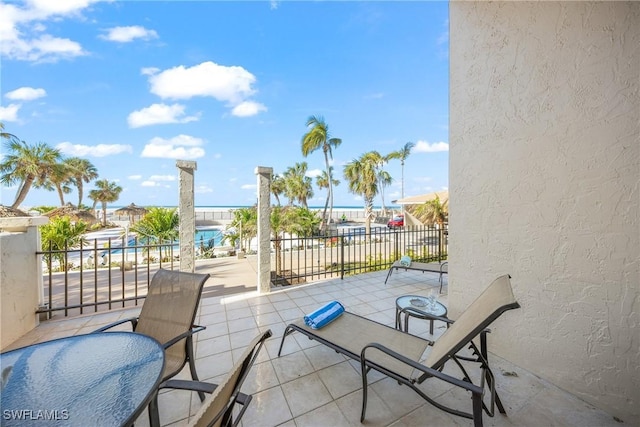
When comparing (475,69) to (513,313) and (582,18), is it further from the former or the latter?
(513,313)

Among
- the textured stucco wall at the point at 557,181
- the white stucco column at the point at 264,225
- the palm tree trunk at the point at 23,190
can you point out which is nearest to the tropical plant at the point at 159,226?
the white stucco column at the point at 264,225

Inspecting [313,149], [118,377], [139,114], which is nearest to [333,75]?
[313,149]

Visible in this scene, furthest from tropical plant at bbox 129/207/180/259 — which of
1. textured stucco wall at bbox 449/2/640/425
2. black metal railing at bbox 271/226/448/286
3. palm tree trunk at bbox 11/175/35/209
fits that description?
palm tree trunk at bbox 11/175/35/209

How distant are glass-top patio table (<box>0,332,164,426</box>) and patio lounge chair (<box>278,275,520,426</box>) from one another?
4.80 ft

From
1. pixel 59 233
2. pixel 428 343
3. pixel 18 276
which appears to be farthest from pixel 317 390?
pixel 59 233

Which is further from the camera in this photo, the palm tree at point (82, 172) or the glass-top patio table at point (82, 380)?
the palm tree at point (82, 172)

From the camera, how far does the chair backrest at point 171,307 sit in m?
2.09

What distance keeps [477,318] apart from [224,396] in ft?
5.85

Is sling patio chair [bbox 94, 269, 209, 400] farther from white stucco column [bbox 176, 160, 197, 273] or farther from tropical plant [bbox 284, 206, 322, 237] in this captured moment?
tropical plant [bbox 284, 206, 322, 237]

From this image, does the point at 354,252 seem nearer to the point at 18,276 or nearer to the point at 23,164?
the point at 18,276

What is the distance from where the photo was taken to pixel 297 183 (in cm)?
2856

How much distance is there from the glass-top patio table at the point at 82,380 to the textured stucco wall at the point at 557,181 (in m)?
3.23

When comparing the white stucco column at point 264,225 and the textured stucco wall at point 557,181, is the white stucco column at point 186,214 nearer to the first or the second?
the white stucco column at point 264,225

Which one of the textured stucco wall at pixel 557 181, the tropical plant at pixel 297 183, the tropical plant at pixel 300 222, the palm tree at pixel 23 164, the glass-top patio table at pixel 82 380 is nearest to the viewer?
the glass-top patio table at pixel 82 380
